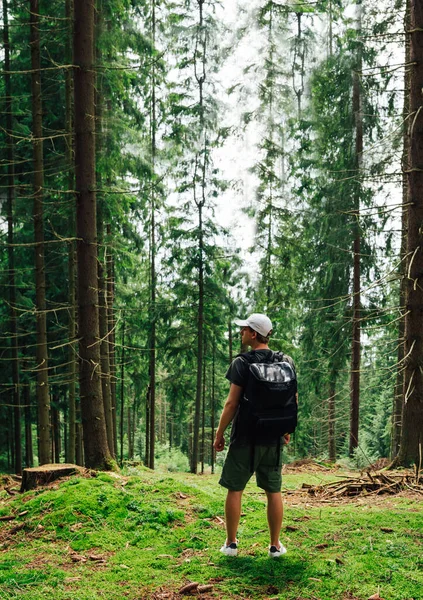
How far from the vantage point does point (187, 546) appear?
181 inches

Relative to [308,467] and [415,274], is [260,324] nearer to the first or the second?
[415,274]

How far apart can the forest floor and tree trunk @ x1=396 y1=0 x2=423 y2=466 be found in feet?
3.75

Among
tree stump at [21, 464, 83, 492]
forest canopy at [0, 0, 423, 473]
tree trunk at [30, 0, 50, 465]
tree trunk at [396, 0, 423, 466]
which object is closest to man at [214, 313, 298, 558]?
tree stump at [21, 464, 83, 492]

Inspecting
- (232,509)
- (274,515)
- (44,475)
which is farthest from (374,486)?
(44,475)

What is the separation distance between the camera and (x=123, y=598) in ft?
11.7

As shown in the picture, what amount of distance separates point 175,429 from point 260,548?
1811 inches

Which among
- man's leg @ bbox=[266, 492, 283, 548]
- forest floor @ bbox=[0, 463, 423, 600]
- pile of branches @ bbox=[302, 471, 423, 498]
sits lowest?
pile of branches @ bbox=[302, 471, 423, 498]

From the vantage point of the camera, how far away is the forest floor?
365 centimetres

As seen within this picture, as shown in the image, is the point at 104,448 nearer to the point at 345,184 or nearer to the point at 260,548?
the point at 260,548

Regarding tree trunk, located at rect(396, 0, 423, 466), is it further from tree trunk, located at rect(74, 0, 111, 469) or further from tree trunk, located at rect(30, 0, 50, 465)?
tree trunk, located at rect(30, 0, 50, 465)

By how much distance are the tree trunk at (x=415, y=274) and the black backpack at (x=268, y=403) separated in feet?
11.3

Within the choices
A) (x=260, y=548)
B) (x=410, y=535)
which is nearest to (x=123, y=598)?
(x=260, y=548)

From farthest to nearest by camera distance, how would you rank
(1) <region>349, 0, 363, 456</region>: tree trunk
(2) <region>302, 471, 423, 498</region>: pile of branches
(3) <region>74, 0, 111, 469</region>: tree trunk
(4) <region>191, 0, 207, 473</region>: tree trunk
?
(4) <region>191, 0, 207, 473</region>: tree trunk
(1) <region>349, 0, 363, 456</region>: tree trunk
(3) <region>74, 0, 111, 469</region>: tree trunk
(2) <region>302, 471, 423, 498</region>: pile of branches

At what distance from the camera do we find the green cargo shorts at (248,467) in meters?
4.16
